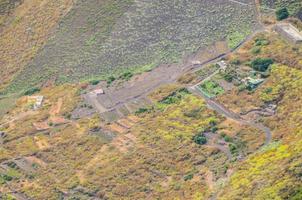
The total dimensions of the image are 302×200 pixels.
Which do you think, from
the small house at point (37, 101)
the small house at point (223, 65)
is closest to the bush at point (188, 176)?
the small house at point (223, 65)

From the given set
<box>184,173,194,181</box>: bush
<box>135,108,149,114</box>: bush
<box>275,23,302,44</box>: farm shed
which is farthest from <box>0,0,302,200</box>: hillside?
<box>184,173,194,181</box>: bush

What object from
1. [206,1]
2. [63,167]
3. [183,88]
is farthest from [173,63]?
[63,167]

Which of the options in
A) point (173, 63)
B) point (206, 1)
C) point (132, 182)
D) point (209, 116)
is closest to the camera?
point (132, 182)

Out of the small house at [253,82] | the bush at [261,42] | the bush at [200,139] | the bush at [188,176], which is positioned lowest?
the bush at [188,176]

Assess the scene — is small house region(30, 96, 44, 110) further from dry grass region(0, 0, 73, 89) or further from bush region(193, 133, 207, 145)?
bush region(193, 133, 207, 145)

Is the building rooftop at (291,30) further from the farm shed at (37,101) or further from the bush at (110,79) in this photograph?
the farm shed at (37,101)

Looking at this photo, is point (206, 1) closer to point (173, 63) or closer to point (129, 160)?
point (173, 63)
